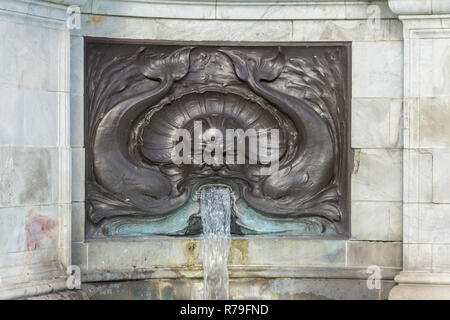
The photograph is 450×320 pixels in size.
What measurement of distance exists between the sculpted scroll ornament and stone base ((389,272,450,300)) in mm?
916

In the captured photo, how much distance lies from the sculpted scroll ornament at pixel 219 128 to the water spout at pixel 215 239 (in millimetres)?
109

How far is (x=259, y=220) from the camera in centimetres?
907

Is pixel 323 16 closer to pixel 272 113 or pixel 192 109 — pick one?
pixel 272 113

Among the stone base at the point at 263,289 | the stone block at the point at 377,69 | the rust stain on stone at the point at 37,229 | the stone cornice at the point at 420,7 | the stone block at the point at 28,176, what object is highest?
the stone cornice at the point at 420,7

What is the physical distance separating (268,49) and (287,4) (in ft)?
1.69

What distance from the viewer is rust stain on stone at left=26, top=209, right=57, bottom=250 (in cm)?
789

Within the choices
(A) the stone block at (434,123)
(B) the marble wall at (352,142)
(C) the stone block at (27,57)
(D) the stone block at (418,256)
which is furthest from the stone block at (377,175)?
(C) the stone block at (27,57)

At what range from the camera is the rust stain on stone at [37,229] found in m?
7.89

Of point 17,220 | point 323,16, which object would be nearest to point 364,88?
point 323,16

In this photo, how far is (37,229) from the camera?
26.2 feet

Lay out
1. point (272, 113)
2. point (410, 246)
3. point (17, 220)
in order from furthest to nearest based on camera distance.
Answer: point (272, 113) < point (410, 246) < point (17, 220)

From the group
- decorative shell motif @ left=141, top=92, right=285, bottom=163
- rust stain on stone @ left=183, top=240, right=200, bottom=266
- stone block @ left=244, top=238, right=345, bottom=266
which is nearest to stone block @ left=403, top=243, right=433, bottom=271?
stone block @ left=244, top=238, right=345, bottom=266

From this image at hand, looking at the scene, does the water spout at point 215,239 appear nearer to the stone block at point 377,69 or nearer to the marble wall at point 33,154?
the marble wall at point 33,154

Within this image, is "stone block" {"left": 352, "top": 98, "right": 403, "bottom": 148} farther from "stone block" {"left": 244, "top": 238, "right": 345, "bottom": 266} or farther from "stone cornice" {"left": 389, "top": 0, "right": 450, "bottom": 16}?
"stone block" {"left": 244, "top": 238, "right": 345, "bottom": 266}
